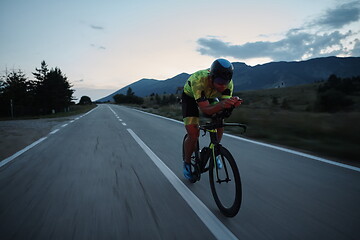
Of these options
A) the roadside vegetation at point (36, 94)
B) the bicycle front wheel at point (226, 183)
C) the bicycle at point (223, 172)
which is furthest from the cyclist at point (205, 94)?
the roadside vegetation at point (36, 94)

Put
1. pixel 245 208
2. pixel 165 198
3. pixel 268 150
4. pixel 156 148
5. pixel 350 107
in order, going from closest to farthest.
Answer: pixel 245 208 < pixel 165 198 < pixel 268 150 < pixel 156 148 < pixel 350 107

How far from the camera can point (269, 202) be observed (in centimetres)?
271

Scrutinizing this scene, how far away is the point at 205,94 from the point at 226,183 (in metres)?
1.10

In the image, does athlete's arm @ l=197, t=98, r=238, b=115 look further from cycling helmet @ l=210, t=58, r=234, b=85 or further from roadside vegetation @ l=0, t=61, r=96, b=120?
roadside vegetation @ l=0, t=61, r=96, b=120

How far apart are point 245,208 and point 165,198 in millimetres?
976

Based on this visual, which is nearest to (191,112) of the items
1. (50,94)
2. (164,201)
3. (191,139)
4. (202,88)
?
(191,139)

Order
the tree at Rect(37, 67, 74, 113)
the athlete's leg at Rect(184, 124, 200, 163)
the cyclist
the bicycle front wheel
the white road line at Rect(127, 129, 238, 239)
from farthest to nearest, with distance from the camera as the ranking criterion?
the tree at Rect(37, 67, 74, 113), the athlete's leg at Rect(184, 124, 200, 163), the cyclist, the bicycle front wheel, the white road line at Rect(127, 129, 238, 239)

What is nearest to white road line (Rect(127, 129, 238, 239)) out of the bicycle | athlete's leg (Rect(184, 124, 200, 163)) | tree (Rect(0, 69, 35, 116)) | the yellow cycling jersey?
the bicycle

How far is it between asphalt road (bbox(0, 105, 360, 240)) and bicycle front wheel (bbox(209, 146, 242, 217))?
12cm

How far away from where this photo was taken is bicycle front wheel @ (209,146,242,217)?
90.4 inches

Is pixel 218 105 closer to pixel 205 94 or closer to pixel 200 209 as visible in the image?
pixel 205 94

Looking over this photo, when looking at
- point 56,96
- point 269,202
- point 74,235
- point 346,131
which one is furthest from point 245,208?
point 56,96

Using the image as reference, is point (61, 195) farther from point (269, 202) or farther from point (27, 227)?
point (269, 202)

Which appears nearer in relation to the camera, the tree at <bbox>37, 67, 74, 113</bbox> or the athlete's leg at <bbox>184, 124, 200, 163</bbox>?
the athlete's leg at <bbox>184, 124, 200, 163</bbox>
